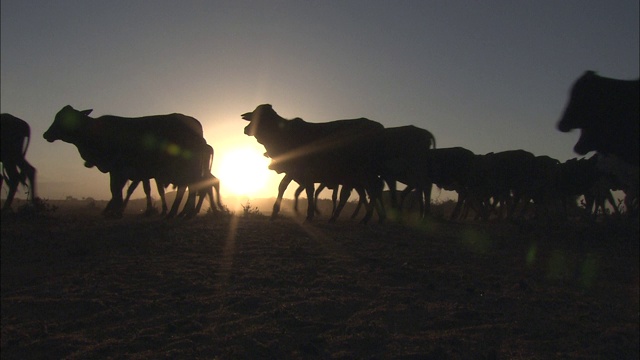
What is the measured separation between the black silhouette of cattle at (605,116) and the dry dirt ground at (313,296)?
2288mm

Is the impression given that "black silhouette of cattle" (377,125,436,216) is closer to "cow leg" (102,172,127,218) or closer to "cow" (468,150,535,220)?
"cow" (468,150,535,220)

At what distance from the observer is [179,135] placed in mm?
12742

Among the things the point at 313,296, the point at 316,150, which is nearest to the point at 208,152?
the point at 316,150

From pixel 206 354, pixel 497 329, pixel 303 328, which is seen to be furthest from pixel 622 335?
pixel 206 354

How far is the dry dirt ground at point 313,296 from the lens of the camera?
459 centimetres

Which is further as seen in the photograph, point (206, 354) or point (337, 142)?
point (337, 142)

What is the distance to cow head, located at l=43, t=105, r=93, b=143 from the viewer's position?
12.4 m

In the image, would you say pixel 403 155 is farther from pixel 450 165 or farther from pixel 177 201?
pixel 177 201

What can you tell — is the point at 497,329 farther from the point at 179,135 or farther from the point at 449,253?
the point at 179,135

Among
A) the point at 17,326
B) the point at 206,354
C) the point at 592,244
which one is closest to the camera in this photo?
the point at 206,354

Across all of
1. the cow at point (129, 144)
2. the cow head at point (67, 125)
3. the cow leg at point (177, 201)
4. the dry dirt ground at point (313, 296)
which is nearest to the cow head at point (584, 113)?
the dry dirt ground at point (313, 296)

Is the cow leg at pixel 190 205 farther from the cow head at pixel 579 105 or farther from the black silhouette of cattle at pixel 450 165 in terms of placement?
the cow head at pixel 579 105

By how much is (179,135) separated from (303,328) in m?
8.71

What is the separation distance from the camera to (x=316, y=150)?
13273 millimetres
